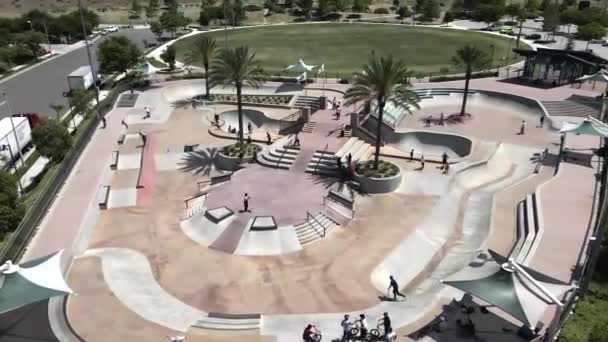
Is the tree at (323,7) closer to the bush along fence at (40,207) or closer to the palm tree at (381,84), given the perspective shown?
the bush along fence at (40,207)

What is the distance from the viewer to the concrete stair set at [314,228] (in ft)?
92.0

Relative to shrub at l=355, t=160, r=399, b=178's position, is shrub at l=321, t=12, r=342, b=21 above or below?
above

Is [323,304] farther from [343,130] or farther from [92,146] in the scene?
[92,146]

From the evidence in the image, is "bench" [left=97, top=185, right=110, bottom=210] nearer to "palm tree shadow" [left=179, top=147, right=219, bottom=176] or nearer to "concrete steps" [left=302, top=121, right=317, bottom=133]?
"palm tree shadow" [left=179, top=147, right=219, bottom=176]

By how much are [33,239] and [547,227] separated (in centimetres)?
2952

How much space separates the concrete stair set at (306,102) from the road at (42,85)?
30006 millimetres

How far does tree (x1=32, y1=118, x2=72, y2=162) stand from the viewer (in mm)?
39469

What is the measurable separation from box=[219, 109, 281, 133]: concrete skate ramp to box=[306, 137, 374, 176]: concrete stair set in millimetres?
10571

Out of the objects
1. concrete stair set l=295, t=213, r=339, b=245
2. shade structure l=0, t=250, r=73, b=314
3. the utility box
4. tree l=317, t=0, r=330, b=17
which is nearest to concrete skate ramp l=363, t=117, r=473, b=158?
concrete stair set l=295, t=213, r=339, b=245

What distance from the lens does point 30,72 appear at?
75.1 metres

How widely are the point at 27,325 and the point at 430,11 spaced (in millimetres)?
114478

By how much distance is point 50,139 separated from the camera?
39.7 m

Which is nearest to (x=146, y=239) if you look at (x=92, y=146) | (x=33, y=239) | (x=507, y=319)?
(x=33, y=239)

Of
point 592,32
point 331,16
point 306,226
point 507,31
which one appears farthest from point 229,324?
point 331,16
